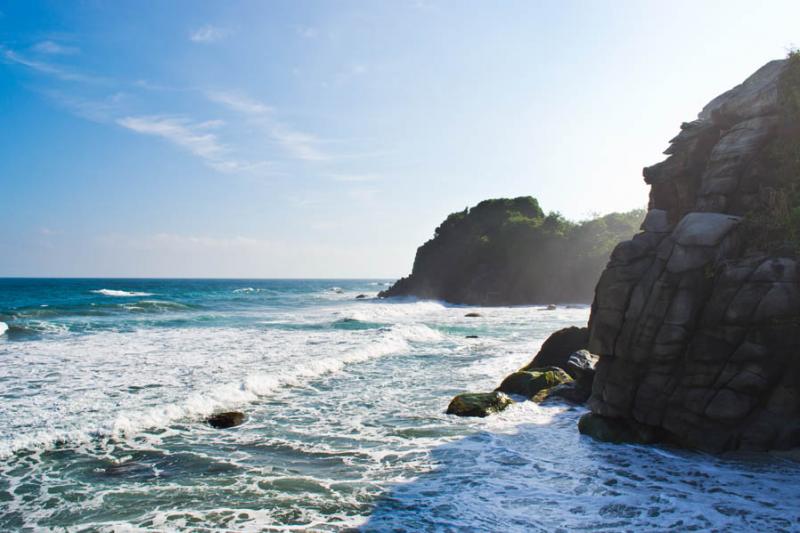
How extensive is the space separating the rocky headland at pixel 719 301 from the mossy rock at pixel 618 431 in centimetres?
2

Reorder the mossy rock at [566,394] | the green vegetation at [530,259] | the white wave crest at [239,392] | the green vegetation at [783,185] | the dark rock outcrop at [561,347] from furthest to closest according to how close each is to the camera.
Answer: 1. the green vegetation at [530,259]
2. the dark rock outcrop at [561,347]
3. the mossy rock at [566,394]
4. the white wave crest at [239,392]
5. the green vegetation at [783,185]

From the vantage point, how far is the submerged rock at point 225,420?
43.3 ft

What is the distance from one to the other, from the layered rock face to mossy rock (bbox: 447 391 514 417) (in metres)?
2.80

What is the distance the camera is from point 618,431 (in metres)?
11.5

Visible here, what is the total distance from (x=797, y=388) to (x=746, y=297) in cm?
191

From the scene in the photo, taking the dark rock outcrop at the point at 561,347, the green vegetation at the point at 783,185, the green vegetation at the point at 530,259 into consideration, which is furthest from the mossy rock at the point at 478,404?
the green vegetation at the point at 530,259

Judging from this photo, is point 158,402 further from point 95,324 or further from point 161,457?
point 95,324

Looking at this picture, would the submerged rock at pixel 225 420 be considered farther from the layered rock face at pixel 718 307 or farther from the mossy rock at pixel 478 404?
the layered rock face at pixel 718 307

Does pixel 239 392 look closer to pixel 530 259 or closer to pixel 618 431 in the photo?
pixel 618 431

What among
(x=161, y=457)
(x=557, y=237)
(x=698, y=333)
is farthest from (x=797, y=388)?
(x=557, y=237)

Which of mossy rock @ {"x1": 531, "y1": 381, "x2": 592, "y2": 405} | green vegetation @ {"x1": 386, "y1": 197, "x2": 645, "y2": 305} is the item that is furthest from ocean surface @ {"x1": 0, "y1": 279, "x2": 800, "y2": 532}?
green vegetation @ {"x1": 386, "y1": 197, "x2": 645, "y2": 305}

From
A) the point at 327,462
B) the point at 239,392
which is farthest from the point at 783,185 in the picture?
the point at 239,392

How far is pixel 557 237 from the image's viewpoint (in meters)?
74.6

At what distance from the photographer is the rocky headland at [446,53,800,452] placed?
979cm
